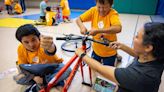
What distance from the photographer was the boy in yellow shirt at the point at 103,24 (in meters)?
1.74

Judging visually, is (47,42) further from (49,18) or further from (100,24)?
(49,18)

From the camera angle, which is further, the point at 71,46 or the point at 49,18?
the point at 49,18

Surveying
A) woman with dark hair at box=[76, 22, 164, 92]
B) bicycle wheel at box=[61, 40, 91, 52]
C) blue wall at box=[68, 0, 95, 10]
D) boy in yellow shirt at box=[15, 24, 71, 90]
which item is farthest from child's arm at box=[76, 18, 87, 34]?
blue wall at box=[68, 0, 95, 10]

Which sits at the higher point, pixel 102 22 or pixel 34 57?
pixel 102 22

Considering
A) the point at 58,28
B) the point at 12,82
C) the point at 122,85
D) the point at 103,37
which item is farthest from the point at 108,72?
the point at 58,28

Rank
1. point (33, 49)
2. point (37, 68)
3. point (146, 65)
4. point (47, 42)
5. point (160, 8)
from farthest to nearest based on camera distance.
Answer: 1. point (160, 8)
2. point (33, 49)
3. point (47, 42)
4. point (37, 68)
5. point (146, 65)

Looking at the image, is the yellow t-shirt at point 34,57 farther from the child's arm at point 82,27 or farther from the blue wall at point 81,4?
the blue wall at point 81,4

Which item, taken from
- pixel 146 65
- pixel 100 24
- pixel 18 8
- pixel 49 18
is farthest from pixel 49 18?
pixel 146 65

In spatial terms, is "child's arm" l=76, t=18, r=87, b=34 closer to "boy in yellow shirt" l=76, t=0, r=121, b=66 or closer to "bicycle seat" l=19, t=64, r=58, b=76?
"boy in yellow shirt" l=76, t=0, r=121, b=66

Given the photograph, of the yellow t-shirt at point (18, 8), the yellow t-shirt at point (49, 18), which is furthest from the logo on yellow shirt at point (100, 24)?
the yellow t-shirt at point (18, 8)

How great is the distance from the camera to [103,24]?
1.89 m

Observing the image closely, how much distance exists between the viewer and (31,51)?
1.73 m

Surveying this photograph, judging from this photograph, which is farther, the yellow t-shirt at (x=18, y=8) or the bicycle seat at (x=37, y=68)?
the yellow t-shirt at (x=18, y=8)

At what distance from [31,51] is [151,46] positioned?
3.83 feet
